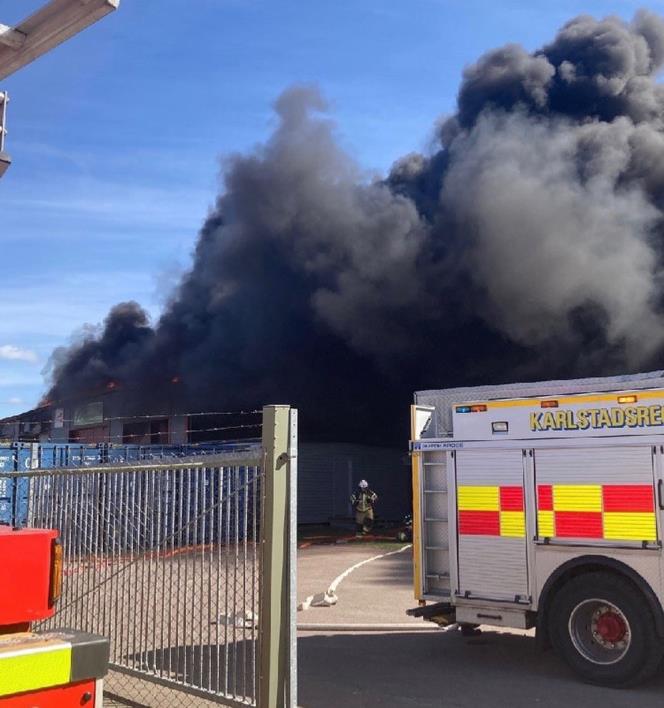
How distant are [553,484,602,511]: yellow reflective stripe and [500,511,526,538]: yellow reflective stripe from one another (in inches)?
11.4

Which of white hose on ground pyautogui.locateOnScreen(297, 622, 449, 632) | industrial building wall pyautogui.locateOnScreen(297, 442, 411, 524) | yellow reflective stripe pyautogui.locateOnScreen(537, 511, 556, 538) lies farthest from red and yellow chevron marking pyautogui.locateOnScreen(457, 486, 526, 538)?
industrial building wall pyautogui.locateOnScreen(297, 442, 411, 524)

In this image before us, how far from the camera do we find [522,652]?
7.00 meters

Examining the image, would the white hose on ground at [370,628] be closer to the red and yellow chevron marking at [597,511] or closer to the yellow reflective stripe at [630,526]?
the red and yellow chevron marking at [597,511]

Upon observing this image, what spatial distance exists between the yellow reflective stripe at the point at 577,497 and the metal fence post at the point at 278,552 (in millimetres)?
2870

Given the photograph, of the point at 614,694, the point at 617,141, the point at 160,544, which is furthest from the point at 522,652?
the point at 617,141

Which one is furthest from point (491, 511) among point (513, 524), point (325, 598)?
point (325, 598)

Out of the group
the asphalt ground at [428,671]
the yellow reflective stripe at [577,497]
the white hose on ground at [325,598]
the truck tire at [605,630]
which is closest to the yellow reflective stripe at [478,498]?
the yellow reflective stripe at [577,497]

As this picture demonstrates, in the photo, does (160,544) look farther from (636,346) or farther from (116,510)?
(636,346)

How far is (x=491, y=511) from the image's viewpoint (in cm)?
656

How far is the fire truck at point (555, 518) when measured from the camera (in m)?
5.84

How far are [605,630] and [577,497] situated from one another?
3.16 feet

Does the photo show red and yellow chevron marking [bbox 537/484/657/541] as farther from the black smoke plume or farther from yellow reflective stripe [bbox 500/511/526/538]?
the black smoke plume

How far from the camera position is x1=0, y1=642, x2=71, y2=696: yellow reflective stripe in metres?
2.67

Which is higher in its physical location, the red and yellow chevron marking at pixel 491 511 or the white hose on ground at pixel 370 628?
the red and yellow chevron marking at pixel 491 511
